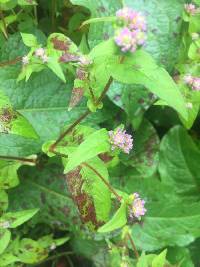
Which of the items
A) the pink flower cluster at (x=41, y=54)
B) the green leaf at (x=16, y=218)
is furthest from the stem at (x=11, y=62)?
the green leaf at (x=16, y=218)

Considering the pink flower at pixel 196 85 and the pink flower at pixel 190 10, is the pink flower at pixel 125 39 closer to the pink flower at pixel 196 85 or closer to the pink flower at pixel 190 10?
the pink flower at pixel 196 85

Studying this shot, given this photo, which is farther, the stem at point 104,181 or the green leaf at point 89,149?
the stem at point 104,181

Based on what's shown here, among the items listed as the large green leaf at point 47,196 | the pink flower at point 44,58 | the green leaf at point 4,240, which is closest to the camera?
the pink flower at point 44,58

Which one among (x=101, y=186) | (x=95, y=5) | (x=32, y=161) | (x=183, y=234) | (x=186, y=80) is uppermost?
(x=95, y=5)

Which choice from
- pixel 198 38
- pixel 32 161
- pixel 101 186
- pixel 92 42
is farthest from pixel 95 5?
pixel 101 186

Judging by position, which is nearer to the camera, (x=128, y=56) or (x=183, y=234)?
(x=128, y=56)

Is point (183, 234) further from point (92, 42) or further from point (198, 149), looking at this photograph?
point (92, 42)

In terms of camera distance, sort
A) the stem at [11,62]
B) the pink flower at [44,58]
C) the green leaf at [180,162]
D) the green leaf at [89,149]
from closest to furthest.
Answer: the green leaf at [89,149], the pink flower at [44,58], the stem at [11,62], the green leaf at [180,162]
